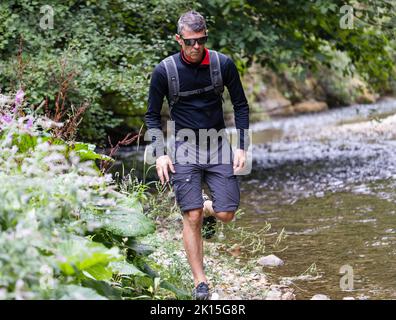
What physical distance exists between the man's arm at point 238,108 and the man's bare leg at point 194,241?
46cm

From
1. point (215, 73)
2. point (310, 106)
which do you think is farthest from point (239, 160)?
point (310, 106)

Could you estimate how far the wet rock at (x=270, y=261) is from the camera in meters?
6.26

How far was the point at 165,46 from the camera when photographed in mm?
10086

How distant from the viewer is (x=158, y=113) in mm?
5266

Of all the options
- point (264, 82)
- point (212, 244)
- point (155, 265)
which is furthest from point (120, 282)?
point (264, 82)

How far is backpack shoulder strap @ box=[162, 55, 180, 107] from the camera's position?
5.04 metres

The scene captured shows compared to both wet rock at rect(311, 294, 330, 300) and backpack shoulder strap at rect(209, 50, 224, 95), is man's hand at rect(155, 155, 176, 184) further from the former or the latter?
wet rock at rect(311, 294, 330, 300)

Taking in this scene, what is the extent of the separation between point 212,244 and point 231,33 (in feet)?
15.7

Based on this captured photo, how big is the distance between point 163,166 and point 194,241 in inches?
23.1

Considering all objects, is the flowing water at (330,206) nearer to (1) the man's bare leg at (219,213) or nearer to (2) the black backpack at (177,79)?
(1) the man's bare leg at (219,213)

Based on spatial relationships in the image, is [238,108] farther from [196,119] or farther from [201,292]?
[201,292]

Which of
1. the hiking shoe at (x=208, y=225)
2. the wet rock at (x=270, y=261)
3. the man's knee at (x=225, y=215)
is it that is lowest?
the wet rock at (x=270, y=261)

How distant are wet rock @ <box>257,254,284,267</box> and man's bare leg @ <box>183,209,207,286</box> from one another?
1376mm

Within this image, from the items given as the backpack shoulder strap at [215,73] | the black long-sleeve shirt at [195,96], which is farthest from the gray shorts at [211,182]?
Result: the backpack shoulder strap at [215,73]
